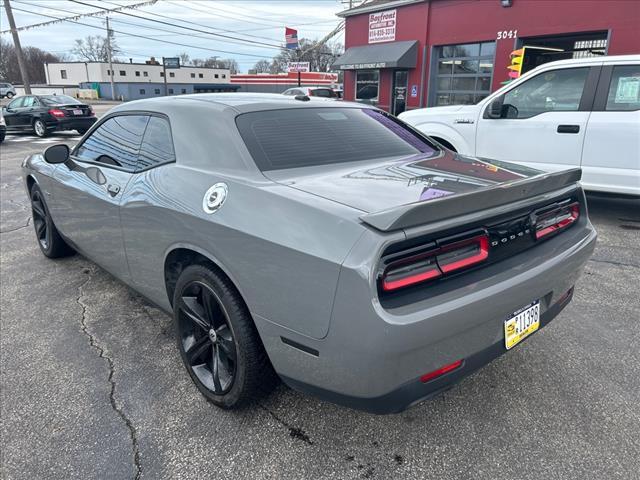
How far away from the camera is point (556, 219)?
247 cm

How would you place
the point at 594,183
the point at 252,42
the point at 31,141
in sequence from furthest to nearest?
the point at 252,42 < the point at 31,141 < the point at 594,183

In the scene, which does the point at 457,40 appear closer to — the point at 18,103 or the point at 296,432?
the point at 296,432

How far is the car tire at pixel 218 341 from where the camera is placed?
6.98 feet

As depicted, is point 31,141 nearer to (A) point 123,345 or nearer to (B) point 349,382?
(A) point 123,345

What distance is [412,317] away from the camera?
1662mm

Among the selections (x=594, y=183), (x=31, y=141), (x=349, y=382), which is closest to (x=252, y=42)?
(x=31, y=141)

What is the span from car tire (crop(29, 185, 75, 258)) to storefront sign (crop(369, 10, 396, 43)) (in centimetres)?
1519

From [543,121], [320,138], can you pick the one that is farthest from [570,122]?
[320,138]

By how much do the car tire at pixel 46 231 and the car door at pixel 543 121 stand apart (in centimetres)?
509

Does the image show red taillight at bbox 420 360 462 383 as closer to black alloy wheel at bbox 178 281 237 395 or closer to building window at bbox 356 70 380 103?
black alloy wheel at bbox 178 281 237 395

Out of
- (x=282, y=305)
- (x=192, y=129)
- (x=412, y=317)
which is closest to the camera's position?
(x=412, y=317)

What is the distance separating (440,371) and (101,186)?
250 centimetres

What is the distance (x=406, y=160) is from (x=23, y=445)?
95.6 inches

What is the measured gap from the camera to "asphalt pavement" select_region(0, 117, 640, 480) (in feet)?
6.73
